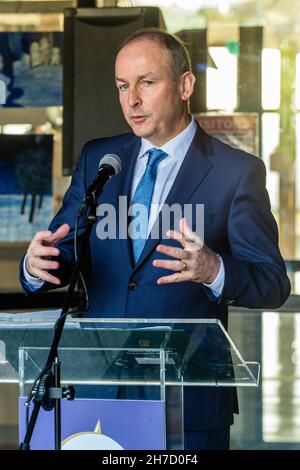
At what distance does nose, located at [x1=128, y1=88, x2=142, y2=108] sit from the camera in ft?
10.5

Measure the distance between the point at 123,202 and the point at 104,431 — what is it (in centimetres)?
105

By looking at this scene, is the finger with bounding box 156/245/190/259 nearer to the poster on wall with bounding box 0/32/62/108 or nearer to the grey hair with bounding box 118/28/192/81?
the grey hair with bounding box 118/28/192/81

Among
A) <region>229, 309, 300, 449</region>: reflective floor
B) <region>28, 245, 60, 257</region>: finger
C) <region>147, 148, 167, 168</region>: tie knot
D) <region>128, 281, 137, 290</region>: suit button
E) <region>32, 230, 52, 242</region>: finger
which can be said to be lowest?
<region>229, 309, 300, 449</region>: reflective floor

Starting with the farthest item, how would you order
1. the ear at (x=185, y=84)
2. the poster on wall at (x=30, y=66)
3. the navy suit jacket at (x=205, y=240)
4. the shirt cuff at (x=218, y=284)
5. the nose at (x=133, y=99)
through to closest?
the poster on wall at (x=30, y=66) < the ear at (x=185, y=84) < the nose at (x=133, y=99) < the navy suit jacket at (x=205, y=240) < the shirt cuff at (x=218, y=284)

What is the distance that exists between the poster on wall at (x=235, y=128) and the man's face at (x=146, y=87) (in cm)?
186

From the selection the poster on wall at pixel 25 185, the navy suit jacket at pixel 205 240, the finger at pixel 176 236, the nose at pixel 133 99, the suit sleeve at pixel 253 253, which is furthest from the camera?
the poster on wall at pixel 25 185

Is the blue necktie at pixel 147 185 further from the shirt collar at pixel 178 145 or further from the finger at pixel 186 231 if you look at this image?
the finger at pixel 186 231

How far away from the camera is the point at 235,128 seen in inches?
205

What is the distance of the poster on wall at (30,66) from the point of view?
17.4ft

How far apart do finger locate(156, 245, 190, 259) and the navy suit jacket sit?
1.57 ft

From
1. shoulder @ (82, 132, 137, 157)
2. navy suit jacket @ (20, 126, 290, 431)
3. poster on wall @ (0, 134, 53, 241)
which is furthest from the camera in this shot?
poster on wall @ (0, 134, 53, 241)

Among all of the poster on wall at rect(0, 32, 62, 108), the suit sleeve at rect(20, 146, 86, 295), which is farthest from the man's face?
the poster on wall at rect(0, 32, 62, 108)

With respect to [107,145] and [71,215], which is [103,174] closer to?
[71,215]

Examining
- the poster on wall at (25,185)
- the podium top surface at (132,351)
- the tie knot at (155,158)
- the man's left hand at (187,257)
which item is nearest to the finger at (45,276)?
the podium top surface at (132,351)
